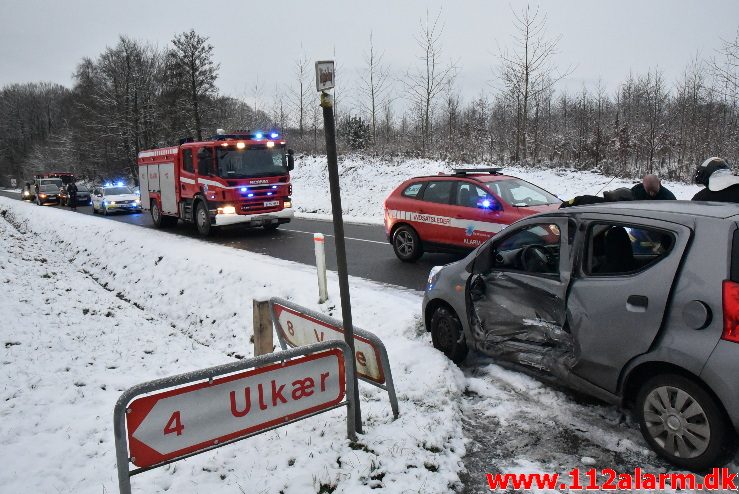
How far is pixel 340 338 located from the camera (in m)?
4.15

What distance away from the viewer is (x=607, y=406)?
14.1 feet

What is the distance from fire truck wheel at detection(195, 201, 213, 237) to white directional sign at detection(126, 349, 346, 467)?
12086mm

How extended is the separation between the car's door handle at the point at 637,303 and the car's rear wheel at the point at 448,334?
6.16ft

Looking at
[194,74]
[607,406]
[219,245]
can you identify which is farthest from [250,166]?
[194,74]

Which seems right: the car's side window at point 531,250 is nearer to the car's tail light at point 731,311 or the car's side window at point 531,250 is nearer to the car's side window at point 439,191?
the car's tail light at point 731,311

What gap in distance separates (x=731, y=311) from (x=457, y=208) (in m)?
6.41

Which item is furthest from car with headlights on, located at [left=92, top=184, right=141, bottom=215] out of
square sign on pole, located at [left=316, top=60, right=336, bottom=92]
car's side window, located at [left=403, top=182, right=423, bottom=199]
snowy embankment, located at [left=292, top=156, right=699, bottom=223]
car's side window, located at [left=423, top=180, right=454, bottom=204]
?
square sign on pole, located at [left=316, top=60, right=336, bottom=92]

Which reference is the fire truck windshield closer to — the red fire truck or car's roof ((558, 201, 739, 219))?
the red fire truck

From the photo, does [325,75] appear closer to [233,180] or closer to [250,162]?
[233,180]

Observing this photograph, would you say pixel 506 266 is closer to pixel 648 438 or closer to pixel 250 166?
pixel 648 438

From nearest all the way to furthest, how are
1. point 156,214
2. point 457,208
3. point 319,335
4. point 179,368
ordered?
point 319,335, point 179,368, point 457,208, point 156,214

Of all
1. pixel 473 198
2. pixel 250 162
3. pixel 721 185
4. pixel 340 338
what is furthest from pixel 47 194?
pixel 721 185

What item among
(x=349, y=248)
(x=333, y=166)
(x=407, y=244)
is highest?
(x=333, y=166)

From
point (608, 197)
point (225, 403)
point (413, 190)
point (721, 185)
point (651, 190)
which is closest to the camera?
point (225, 403)
